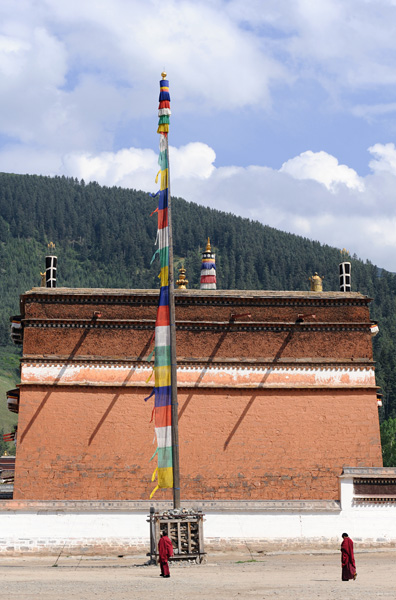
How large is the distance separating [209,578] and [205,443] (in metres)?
11.1

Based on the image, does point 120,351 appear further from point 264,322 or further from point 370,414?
point 370,414

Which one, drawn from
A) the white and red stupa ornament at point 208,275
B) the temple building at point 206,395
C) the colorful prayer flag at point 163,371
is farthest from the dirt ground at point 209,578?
the white and red stupa ornament at point 208,275

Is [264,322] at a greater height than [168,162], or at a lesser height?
lesser

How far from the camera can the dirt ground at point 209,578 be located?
19109 millimetres

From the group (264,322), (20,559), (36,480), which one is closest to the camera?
(20,559)

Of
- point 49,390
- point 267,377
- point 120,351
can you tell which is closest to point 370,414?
point 267,377

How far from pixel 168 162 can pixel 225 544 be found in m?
12.5

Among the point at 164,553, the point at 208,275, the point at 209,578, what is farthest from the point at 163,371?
the point at 208,275

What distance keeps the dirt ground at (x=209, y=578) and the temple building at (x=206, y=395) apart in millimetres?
4617

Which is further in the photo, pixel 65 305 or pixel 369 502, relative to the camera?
pixel 65 305

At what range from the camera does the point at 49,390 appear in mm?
33156

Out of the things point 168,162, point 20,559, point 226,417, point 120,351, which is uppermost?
point 168,162

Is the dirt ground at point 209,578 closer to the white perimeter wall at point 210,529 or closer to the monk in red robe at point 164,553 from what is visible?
the monk in red robe at point 164,553

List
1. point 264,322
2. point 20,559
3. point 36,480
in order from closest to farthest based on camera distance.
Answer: point 20,559 < point 36,480 < point 264,322
